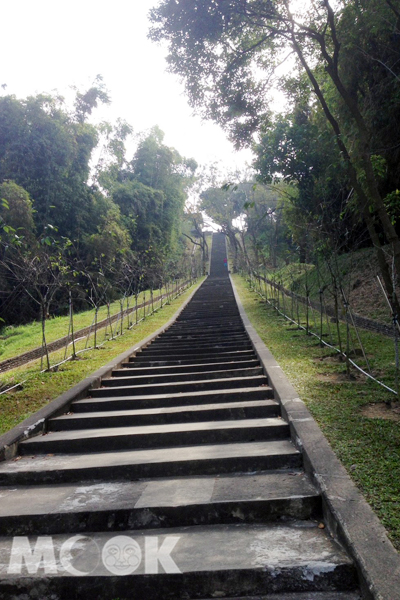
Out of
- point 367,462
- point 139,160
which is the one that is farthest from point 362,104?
point 139,160

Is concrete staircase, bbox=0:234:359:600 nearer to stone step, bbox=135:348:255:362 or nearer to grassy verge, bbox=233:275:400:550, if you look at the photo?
grassy verge, bbox=233:275:400:550

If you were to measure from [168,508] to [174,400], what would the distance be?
106 inches

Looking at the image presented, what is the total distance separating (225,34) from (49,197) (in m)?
14.6

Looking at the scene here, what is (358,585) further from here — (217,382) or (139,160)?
(139,160)

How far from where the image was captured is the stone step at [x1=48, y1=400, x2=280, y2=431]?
5.08 meters

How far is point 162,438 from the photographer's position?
4.52m

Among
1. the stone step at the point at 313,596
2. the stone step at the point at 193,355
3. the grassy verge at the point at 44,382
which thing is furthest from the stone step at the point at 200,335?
the stone step at the point at 313,596

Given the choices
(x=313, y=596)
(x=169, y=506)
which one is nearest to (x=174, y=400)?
(x=169, y=506)

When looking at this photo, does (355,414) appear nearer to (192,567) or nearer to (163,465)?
(163,465)

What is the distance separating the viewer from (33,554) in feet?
9.54

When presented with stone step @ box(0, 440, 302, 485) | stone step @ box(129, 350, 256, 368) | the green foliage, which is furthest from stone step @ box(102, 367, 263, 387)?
the green foliage

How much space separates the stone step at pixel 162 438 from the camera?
447 centimetres

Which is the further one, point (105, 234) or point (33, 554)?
point (105, 234)

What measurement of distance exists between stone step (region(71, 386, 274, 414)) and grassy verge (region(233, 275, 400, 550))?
1.82 ft
